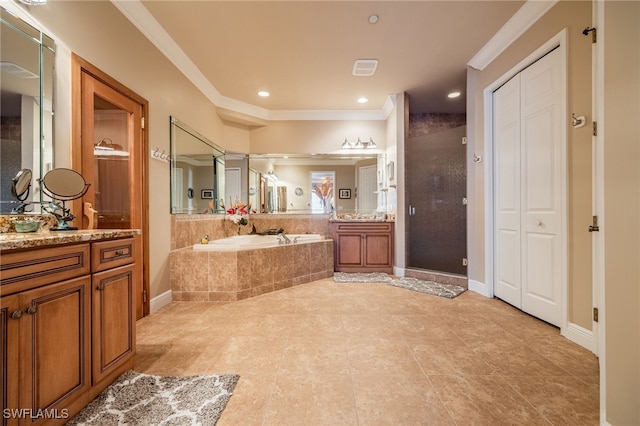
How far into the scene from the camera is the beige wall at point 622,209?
3.41 ft

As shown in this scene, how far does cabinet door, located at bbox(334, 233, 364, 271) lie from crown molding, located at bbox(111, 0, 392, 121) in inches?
88.5

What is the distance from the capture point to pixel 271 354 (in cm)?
180

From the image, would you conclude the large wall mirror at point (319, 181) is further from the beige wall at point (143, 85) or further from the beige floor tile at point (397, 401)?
the beige floor tile at point (397, 401)

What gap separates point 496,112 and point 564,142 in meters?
1.06

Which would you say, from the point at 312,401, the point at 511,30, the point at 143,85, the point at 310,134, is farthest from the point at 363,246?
the point at 143,85

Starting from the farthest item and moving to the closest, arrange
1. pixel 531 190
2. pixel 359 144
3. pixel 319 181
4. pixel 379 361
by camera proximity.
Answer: pixel 319 181
pixel 359 144
pixel 531 190
pixel 379 361

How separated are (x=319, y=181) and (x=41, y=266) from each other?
4048 mm

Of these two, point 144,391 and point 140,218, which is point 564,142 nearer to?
point 144,391

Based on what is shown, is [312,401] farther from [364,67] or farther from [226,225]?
[364,67]

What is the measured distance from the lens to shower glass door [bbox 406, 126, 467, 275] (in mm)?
3527

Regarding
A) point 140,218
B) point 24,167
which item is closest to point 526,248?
point 140,218

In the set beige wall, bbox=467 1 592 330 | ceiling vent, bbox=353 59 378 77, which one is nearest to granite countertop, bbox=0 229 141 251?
ceiling vent, bbox=353 59 378 77

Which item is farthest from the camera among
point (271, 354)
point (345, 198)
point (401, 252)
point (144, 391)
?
point (345, 198)

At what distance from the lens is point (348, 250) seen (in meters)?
4.37
